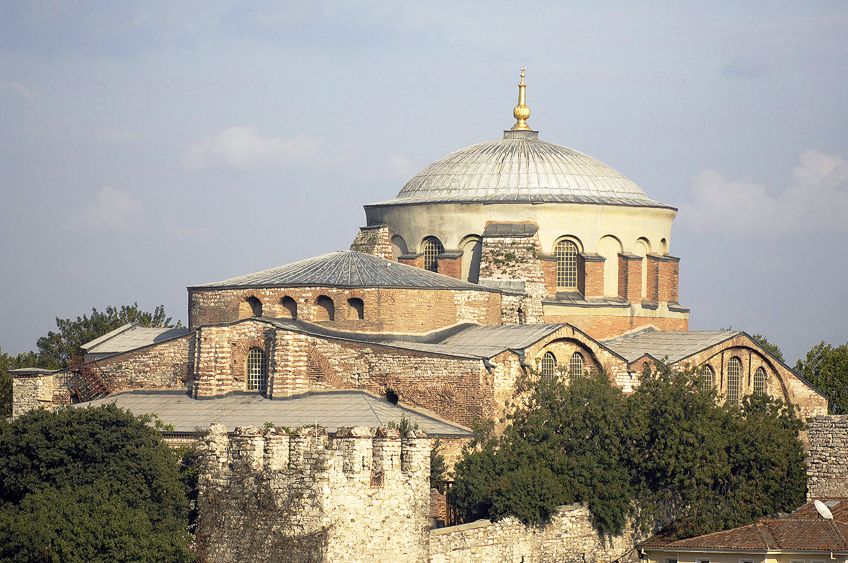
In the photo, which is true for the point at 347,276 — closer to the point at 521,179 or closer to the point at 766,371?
the point at 521,179

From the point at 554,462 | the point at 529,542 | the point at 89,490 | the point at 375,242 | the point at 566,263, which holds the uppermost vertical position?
the point at 375,242

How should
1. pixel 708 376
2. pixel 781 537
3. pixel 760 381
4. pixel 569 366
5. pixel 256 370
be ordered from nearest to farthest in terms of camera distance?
1. pixel 781 537
2. pixel 256 370
3. pixel 569 366
4. pixel 708 376
5. pixel 760 381

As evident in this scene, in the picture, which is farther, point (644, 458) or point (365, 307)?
point (365, 307)

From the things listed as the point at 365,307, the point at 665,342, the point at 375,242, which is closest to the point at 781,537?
the point at 665,342

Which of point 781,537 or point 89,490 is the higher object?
point 89,490

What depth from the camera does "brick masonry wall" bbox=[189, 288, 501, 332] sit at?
5569cm

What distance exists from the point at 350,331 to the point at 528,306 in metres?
6.96

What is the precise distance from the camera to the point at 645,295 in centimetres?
6481

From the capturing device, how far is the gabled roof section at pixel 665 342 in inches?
2303

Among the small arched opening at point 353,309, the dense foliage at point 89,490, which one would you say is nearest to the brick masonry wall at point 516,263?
the small arched opening at point 353,309

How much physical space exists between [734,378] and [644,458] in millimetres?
9560

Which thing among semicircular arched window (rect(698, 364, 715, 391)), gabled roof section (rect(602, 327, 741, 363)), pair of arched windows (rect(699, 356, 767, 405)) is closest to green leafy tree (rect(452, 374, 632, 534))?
gabled roof section (rect(602, 327, 741, 363))

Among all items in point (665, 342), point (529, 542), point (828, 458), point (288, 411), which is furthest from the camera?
point (665, 342)

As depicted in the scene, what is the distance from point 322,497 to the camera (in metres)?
43.3
